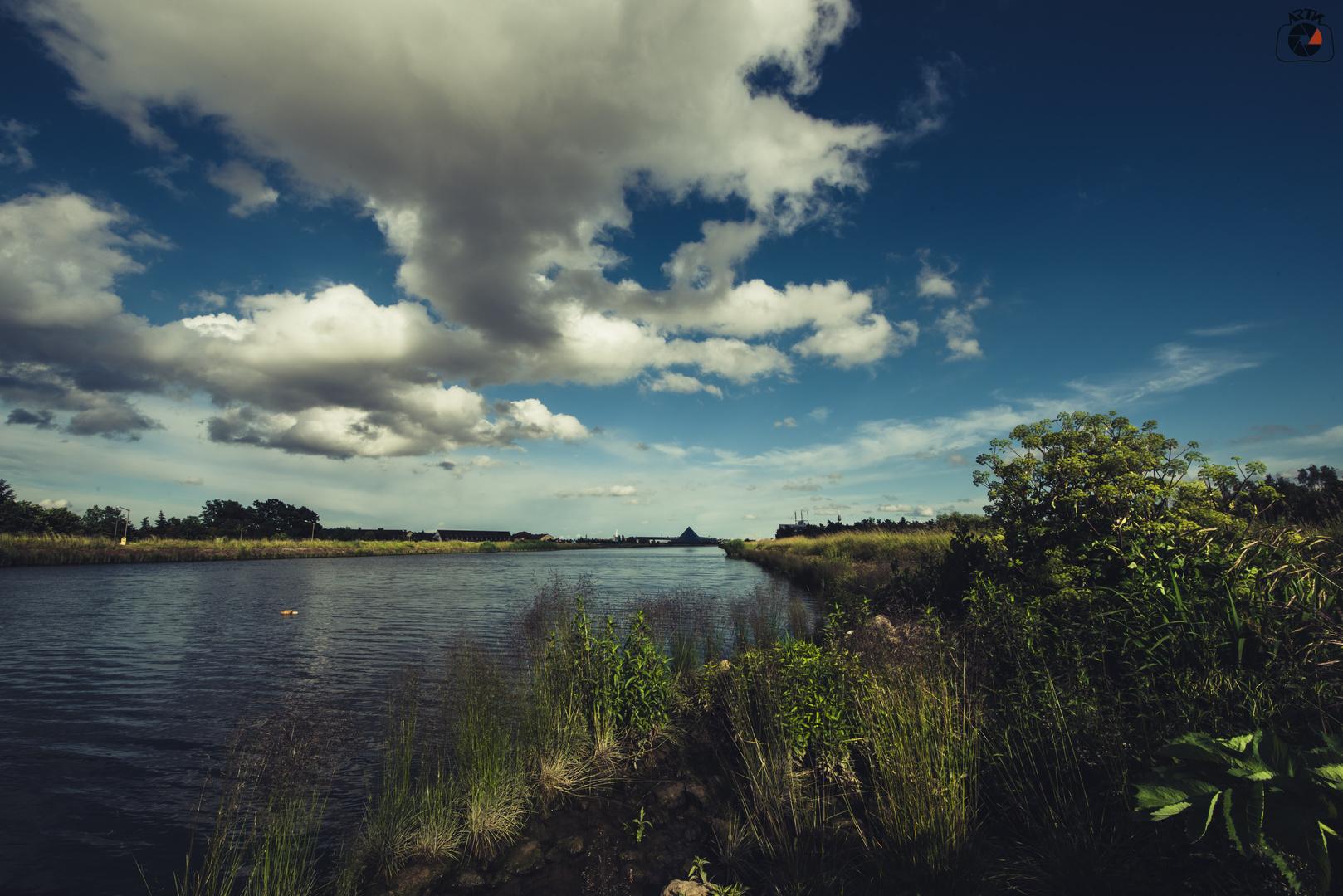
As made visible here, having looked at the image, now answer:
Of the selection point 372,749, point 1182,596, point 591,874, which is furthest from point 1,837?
point 1182,596

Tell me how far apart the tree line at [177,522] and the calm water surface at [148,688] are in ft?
126

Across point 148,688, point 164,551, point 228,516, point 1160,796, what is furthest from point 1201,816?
point 228,516

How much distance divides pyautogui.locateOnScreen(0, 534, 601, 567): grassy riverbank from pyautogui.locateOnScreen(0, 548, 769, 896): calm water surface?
20.1 metres

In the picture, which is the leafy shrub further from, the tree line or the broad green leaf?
the tree line

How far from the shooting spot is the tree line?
54.2 m

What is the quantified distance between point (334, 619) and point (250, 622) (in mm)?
2787

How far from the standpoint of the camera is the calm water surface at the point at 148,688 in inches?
244

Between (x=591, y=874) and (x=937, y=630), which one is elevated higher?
(x=937, y=630)

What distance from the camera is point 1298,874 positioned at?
2.13m

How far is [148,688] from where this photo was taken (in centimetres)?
1178

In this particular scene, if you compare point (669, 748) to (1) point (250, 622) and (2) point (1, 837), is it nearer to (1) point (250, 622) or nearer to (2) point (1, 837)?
(2) point (1, 837)

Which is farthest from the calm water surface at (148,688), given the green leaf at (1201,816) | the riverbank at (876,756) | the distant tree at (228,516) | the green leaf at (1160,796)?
the distant tree at (228,516)

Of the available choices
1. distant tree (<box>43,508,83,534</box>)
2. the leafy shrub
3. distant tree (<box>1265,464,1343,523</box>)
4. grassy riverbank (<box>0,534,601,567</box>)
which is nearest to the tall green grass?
the leafy shrub

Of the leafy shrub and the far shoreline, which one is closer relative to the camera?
the leafy shrub
